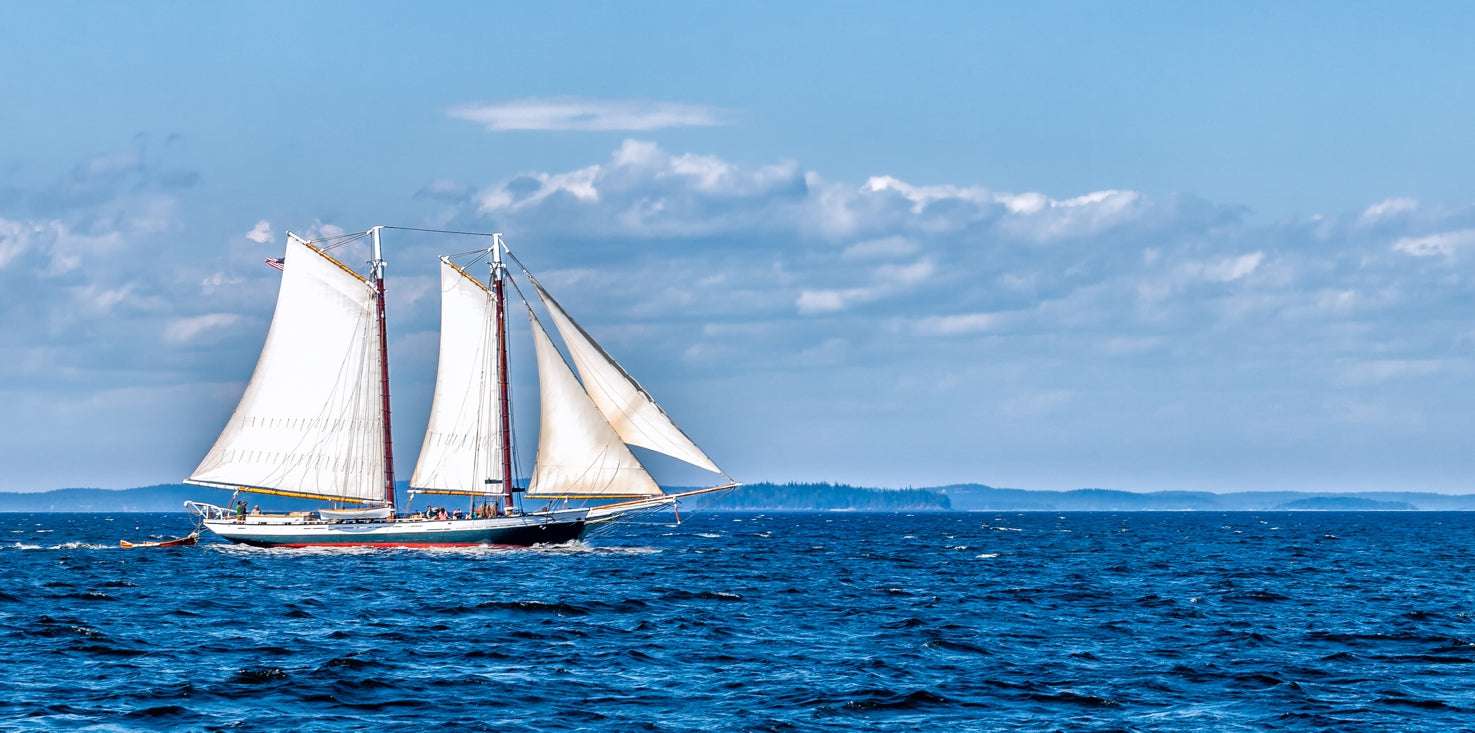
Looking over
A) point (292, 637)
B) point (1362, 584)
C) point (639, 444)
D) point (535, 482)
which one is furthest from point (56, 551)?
point (1362, 584)

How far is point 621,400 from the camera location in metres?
75.5

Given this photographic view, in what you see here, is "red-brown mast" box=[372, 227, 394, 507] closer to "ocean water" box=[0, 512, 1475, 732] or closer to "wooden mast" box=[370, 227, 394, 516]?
"wooden mast" box=[370, 227, 394, 516]

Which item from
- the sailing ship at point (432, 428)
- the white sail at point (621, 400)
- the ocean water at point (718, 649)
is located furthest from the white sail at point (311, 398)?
the white sail at point (621, 400)

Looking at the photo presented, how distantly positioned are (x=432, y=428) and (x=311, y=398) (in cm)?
683

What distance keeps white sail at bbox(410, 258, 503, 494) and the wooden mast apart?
12.5ft

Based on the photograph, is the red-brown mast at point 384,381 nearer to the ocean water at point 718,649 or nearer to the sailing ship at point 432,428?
the sailing ship at point 432,428

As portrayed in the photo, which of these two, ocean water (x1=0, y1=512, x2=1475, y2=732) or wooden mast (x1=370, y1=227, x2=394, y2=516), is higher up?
wooden mast (x1=370, y1=227, x2=394, y2=516)

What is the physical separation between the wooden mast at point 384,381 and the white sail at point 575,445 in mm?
9957

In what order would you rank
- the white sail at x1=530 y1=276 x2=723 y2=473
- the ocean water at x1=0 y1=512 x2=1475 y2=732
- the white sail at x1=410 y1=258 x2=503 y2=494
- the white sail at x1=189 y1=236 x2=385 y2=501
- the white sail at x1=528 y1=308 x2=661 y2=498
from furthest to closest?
the white sail at x1=410 y1=258 x2=503 y2=494, the white sail at x1=189 y1=236 x2=385 y2=501, the white sail at x1=528 y1=308 x2=661 y2=498, the white sail at x1=530 y1=276 x2=723 y2=473, the ocean water at x1=0 y1=512 x2=1475 y2=732

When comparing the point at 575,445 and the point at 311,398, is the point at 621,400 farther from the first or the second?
the point at 311,398

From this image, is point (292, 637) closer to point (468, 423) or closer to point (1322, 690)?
point (1322, 690)

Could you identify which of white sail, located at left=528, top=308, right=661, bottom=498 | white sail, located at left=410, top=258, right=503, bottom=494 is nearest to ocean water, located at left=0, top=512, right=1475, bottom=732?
white sail, located at left=528, top=308, right=661, bottom=498

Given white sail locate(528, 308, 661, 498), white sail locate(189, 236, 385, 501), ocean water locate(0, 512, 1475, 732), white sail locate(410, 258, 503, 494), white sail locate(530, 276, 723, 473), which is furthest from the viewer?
white sail locate(410, 258, 503, 494)

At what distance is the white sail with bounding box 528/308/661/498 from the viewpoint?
76.6m
